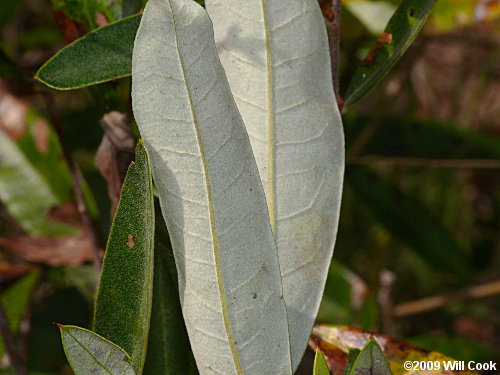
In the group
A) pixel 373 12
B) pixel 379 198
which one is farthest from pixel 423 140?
pixel 373 12

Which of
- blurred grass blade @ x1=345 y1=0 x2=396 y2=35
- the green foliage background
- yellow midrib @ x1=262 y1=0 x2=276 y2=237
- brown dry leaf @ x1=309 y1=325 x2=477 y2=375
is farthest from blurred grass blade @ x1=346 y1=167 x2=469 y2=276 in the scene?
yellow midrib @ x1=262 y1=0 x2=276 y2=237

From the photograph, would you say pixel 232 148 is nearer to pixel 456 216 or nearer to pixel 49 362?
pixel 49 362

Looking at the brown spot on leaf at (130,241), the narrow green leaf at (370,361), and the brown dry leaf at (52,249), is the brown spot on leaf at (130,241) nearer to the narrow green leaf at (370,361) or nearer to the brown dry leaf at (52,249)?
the narrow green leaf at (370,361)

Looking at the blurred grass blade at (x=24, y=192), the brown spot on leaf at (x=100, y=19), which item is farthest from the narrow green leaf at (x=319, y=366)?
the blurred grass blade at (x=24, y=192)

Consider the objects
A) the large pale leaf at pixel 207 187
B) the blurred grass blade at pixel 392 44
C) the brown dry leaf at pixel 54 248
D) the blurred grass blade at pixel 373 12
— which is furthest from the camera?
the brown dry leaf at pixel 54 248

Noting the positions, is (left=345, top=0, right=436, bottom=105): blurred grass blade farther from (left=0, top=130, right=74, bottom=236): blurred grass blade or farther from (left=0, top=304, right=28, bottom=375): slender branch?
(left=0, top=130, right=74, bottom=236): blurred grass blade

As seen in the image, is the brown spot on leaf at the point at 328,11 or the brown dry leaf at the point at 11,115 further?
the brown dry leaf at the point at 11,115
